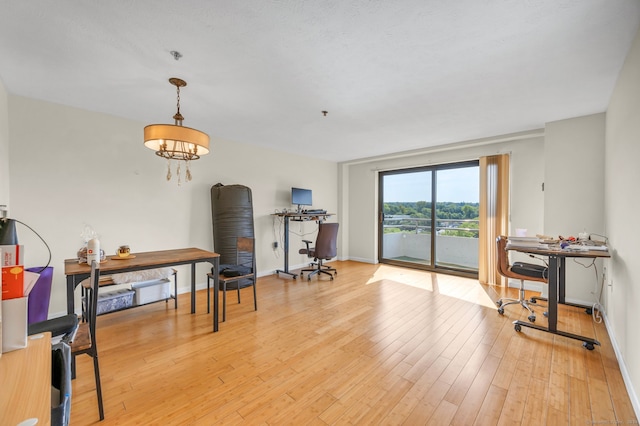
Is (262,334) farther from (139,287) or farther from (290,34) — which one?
(290,34)

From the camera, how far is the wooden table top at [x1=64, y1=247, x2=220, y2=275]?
84.2 inches

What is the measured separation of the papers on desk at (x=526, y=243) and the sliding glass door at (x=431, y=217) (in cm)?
183

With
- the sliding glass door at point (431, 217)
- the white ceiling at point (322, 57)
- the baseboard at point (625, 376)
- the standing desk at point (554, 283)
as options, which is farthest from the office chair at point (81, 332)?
the sliding glass door at point (431, 217)

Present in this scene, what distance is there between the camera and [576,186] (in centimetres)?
331

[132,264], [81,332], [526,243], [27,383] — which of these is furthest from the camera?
[526,243]

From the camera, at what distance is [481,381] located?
6.48 ft

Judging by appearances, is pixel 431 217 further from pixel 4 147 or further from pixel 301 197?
pixel 4 147

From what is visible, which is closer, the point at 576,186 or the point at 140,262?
the point at 140,262

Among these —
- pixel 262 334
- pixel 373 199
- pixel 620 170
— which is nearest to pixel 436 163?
pixel 373 199

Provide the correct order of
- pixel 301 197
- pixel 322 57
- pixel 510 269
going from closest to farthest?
1. pixel 322 57
2. pixel 510 269
3. pixel 301 197

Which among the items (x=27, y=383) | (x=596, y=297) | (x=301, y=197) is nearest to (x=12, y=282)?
(x=27, y=383)

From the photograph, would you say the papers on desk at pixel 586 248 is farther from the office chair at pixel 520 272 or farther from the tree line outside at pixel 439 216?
the tree line outside at pixel 439 216

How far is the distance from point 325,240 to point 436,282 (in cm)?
198

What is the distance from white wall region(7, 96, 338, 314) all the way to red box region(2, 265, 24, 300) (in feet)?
8.81
